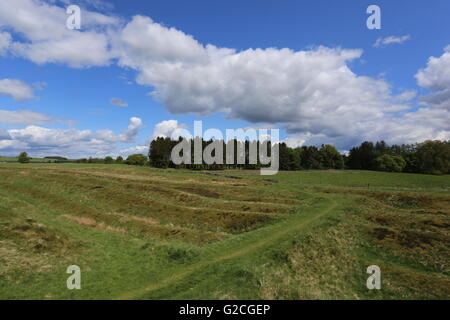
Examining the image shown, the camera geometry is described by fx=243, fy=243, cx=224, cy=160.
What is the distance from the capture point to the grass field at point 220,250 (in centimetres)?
1725

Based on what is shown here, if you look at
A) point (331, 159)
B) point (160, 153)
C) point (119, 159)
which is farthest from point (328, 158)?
point (119, 159)

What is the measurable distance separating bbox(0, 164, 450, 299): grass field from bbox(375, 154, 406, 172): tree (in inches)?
3909

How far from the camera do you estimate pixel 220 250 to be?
2367cm

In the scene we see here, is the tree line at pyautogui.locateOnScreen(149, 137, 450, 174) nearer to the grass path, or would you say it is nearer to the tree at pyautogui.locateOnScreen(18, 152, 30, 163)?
the tree at pyautogui.locateOnScreen(18, 152, 30, 163)

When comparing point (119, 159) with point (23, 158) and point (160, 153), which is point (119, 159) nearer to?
point (23, 158)

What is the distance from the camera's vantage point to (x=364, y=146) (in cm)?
16250

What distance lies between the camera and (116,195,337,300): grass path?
16.7 m

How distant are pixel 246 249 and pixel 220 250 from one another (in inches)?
101

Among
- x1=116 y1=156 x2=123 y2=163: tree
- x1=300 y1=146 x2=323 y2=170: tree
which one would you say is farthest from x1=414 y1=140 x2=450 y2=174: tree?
x1=116 y1=156 x2=123 y2=163: tree

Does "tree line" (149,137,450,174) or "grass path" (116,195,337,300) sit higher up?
"tree line" (149,137,450,174)

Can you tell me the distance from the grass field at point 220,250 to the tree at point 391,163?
99.3 m
